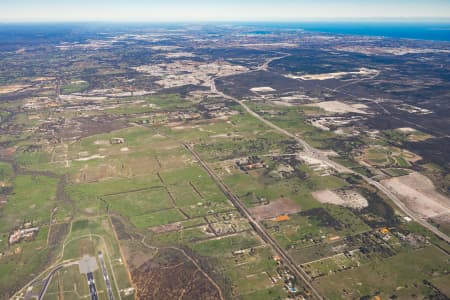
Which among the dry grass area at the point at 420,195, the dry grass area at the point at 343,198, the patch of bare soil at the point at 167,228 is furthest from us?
the dry grass area at the point at 343,198

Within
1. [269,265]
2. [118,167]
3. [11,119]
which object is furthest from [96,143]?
[269,265]

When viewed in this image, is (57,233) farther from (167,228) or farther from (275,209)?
(275,209)

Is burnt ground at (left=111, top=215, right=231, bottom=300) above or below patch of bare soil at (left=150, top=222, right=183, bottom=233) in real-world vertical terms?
below

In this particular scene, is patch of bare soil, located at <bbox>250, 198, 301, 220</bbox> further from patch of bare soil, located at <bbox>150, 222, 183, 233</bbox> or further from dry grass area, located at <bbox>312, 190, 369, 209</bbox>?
patch of bare soil, located at <bbox>150, 222, 183, 233</bbox>

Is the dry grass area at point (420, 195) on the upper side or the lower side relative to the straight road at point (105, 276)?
upper

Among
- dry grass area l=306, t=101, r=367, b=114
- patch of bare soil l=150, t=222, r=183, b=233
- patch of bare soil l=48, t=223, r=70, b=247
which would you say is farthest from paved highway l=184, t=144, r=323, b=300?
dry grass area l=306, t=101, r=367, b=114

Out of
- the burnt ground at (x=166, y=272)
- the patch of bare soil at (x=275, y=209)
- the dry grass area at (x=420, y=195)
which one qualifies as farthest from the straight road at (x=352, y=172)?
the burnt ground at (x=166, y=272)

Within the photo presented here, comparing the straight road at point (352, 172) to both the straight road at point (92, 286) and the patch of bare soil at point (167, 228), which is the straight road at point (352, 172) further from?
the straight road at point (92, 286)
